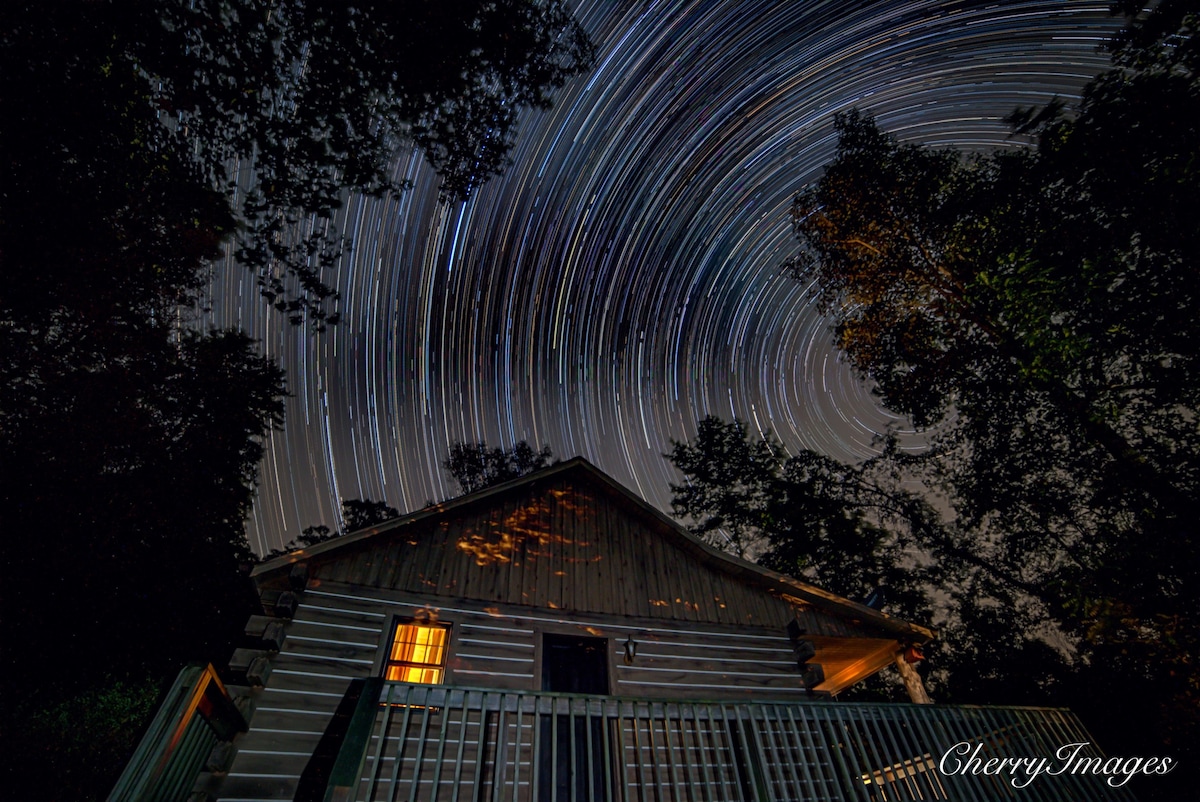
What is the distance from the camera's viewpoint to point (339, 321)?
9.60 m

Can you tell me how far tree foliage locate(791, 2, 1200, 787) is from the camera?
7.77 m

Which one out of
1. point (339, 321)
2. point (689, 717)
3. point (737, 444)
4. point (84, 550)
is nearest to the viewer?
point (689, 717)

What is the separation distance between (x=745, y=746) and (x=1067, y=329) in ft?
32.4

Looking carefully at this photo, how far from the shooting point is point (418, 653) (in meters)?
7.89

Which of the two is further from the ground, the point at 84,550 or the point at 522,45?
the point at 522,45

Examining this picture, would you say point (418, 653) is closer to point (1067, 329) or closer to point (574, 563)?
point (574, 563)

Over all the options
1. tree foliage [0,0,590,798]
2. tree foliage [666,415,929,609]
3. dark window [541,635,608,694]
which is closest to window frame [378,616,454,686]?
dark window [541,635,608,694]

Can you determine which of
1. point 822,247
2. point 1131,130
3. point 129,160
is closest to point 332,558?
point 129,160

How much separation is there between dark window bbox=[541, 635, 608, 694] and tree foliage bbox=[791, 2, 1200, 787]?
410 inches

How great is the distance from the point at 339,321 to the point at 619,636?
8328mm

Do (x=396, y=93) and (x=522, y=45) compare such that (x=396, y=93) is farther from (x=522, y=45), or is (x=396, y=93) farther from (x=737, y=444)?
(x=737, y=444)

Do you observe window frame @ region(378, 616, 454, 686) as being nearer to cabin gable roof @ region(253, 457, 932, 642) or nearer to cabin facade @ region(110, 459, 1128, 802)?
cabin facade @ region(110, 459, 1128, 802)

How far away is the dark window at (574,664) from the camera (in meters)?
8.22

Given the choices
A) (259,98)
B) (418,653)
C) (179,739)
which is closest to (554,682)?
(418,653)
